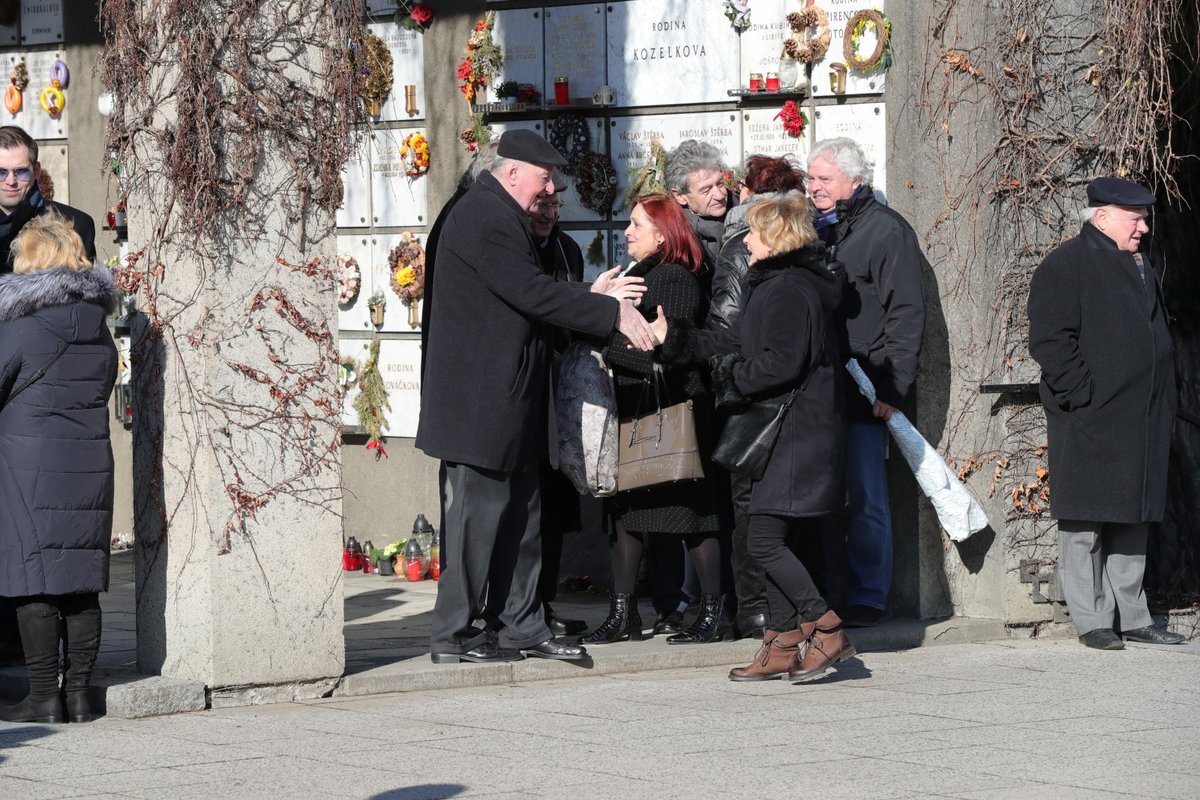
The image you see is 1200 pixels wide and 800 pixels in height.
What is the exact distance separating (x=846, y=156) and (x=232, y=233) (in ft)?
9.50

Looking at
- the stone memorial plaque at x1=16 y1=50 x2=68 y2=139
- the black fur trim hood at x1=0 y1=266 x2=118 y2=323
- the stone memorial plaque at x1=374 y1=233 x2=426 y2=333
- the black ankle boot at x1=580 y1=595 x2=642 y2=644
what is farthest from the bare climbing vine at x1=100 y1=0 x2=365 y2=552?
the stone memorial plaque at x1=16 y1=50 x2=68 y2=139

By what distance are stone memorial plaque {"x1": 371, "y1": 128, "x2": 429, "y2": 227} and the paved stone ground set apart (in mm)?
3805

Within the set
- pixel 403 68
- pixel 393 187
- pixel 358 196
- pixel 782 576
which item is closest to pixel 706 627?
pixel 782 576

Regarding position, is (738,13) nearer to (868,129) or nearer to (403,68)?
(868,129)

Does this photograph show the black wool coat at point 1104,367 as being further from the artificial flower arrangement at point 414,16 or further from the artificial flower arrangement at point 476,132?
the artificial flower arrangement at point 414,16

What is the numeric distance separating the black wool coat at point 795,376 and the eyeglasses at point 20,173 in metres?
2.72

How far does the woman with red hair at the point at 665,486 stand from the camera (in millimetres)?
7629

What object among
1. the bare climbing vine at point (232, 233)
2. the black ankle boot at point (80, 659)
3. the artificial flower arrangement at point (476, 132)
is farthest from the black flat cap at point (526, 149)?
the artificial flower arrangement at point (476, 132)

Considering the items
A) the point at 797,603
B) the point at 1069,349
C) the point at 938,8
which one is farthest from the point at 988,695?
the point at 938,8

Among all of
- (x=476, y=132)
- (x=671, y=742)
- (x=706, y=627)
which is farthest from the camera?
(x=476, y=132)

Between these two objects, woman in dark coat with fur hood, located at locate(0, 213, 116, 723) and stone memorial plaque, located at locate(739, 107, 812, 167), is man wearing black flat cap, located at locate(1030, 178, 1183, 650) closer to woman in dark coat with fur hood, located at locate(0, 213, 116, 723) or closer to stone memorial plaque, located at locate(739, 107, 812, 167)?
stone memorial plaque, located at locate(739, 107, 812, 167)

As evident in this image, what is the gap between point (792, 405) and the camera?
709 cm

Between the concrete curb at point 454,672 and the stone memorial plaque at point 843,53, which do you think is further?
the stone memorial plaque at point 843,53

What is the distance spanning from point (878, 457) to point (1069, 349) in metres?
0.94
